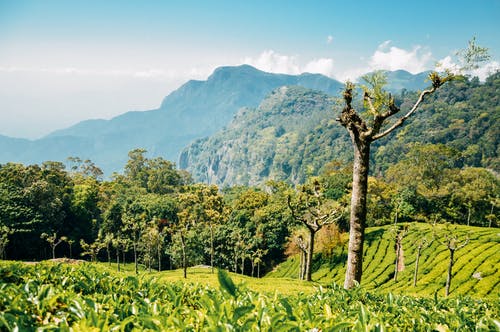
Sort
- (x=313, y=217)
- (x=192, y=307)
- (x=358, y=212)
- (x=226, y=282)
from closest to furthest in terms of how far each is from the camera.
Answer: (x=226, y=282), (x=192, y=307), (x=358, y=212), (x=313, y=217)

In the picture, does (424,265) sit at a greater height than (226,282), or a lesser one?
lesser

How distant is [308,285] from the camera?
20.5m

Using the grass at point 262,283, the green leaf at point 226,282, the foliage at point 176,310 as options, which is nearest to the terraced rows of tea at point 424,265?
the grass at point 262,283

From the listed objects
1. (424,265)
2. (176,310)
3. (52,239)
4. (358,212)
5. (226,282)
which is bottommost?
(424,265)

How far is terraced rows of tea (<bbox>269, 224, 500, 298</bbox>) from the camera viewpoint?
1270 inches

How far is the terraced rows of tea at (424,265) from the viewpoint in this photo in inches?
1270

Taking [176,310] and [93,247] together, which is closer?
[176,310]

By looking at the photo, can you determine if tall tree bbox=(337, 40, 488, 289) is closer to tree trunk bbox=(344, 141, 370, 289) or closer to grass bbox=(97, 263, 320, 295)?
tree trunk bbox=(344, 141, 370, 289)

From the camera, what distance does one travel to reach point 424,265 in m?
40.3

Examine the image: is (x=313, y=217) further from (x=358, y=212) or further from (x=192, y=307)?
(x=192, y=307)

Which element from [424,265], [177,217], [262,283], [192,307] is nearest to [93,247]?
[177,217]

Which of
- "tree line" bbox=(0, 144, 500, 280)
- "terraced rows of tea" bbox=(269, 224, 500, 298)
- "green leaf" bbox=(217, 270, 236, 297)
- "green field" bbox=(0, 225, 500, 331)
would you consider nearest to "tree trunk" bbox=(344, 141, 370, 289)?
"green field" bbox=(0, 225, 500, 331)

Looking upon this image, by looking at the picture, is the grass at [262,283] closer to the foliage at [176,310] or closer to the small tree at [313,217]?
the foliage at [176,310]

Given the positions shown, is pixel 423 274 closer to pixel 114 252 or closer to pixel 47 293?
pixel 47 293
